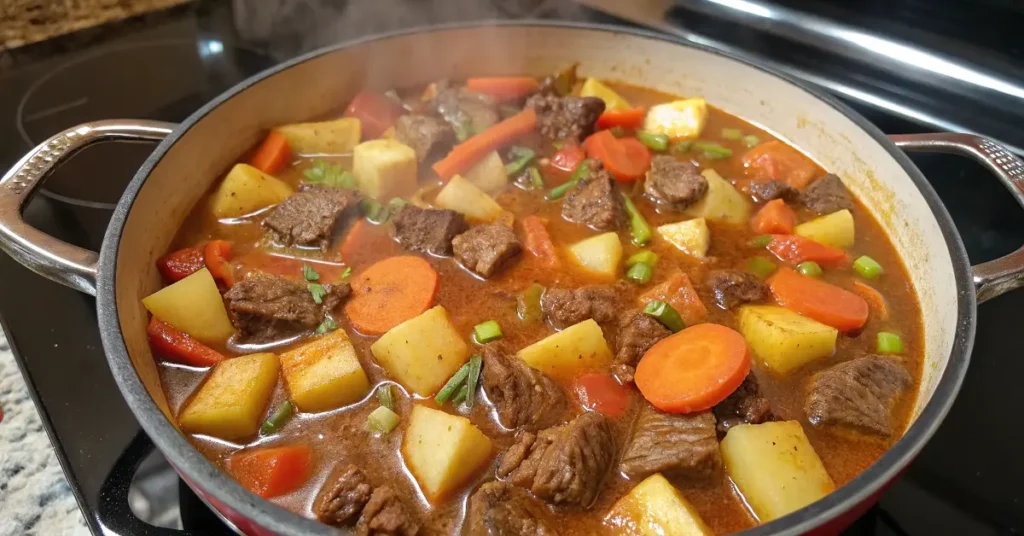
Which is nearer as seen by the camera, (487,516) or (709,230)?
(487,516)

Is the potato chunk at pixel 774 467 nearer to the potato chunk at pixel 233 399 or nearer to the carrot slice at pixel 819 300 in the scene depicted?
the carrot slice at pixel 819 300

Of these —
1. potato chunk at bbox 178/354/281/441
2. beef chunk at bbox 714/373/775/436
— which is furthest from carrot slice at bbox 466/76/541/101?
beef chunk at bbox 714/373/775/436

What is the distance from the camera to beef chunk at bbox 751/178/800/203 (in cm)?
296

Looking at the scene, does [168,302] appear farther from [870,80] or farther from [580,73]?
[870,80]

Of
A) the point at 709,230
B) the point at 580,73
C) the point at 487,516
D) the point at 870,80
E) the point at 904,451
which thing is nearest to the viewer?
the point at 904,451

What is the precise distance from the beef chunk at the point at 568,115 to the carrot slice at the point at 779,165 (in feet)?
2.39

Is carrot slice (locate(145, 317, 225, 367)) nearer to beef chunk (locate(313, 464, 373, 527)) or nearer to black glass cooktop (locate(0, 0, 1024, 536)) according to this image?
black glass cooktop (locate(0, 0, 1024, 536))

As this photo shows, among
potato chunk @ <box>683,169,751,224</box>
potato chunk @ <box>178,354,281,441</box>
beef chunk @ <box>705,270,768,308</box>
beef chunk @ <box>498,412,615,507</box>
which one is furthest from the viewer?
potato chunk @ <box>683,169,751,224</box>

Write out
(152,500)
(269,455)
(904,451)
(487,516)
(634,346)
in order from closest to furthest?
(904,451) < (487,516) < (269,455) < (152,500) < (634,346)

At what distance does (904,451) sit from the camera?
1.64 metres

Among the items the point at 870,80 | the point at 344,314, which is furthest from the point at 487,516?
the point at 870,80

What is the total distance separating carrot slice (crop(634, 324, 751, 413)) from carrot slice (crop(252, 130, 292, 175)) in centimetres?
181

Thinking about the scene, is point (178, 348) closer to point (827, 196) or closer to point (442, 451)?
point (442, 451)

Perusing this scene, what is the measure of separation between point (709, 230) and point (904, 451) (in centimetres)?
136
